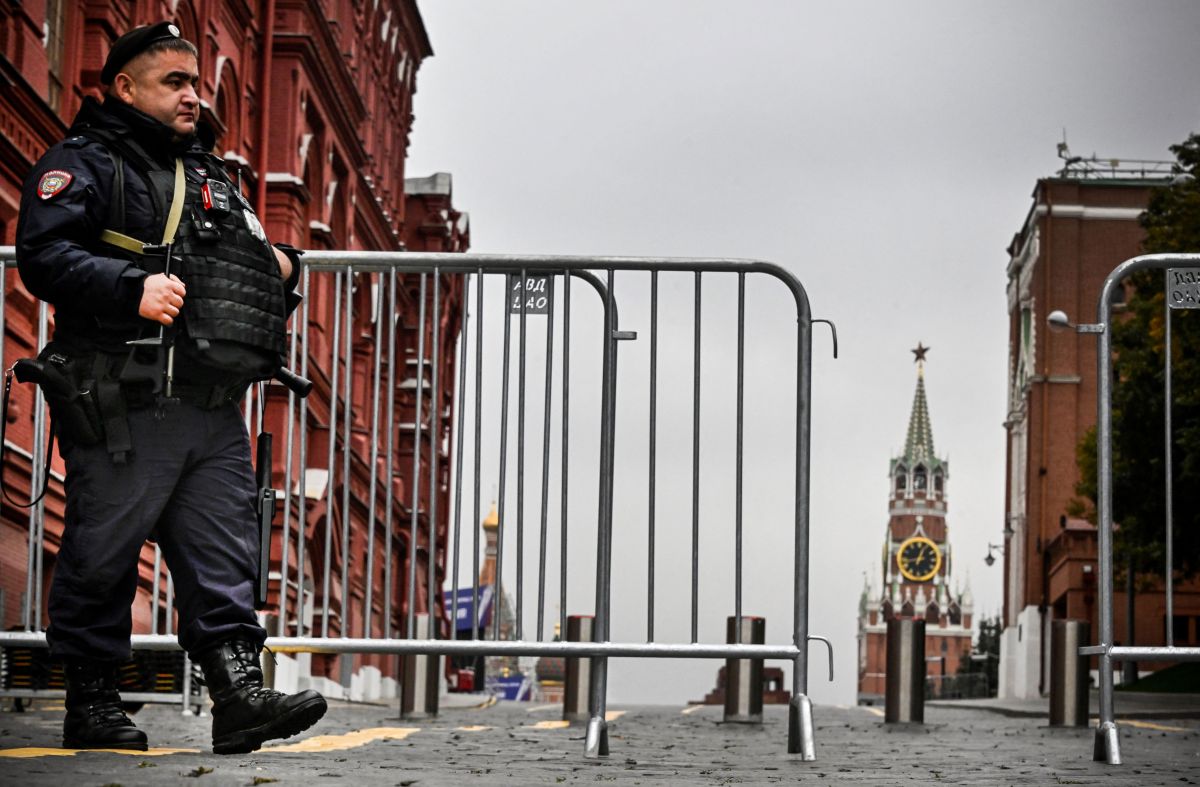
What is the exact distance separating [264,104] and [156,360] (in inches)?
1036

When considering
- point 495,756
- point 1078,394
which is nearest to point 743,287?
point 495,756

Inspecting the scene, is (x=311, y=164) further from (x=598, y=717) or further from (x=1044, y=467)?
(x=1044, y=467)

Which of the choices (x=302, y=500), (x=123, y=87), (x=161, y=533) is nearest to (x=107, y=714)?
(x=161, y=533)

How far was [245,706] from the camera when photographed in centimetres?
584

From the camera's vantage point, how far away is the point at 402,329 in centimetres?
940

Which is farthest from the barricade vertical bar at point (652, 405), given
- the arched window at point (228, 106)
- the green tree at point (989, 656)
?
the green tree at point (989, 656)

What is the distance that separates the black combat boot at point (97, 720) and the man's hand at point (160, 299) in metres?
1.14

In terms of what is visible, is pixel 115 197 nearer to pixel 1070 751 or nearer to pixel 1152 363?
pixel 1070 751

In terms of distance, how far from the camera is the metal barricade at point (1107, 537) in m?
7.94

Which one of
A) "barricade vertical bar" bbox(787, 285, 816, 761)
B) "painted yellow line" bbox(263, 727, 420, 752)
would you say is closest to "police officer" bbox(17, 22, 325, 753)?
"painted yellow line" bbox(263, 727, 420, 752)

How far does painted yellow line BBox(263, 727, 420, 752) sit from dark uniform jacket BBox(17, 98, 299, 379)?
1805 millimetres

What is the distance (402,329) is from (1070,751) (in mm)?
3433

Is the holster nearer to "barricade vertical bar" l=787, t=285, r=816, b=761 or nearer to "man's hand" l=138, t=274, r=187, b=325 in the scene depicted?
"man's hand" l=138, t=274, r=187, b=325

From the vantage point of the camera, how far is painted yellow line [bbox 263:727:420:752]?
729 cm
